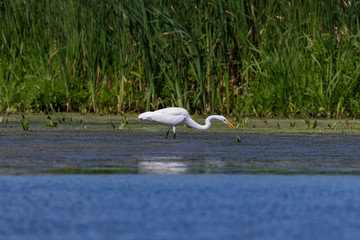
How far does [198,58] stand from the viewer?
1211 centimetres

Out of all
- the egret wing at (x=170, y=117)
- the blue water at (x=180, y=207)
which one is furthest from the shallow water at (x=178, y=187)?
the egret wing at (x=170, y=117)

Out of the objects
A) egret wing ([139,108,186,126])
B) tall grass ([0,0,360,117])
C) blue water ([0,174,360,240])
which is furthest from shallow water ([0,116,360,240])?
tall grass ([0,0,360,117])

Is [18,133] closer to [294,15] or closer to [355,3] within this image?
[294,15]

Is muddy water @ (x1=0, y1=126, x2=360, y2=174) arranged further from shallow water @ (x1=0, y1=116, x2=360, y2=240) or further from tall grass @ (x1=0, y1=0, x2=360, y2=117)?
tall grass @ (x1=0, y1=0, x2=360, y2=117)

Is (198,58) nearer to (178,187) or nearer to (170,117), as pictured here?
(170,117)

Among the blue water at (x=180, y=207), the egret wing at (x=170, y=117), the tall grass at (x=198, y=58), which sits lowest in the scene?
the blue water at (x=180, y=207)

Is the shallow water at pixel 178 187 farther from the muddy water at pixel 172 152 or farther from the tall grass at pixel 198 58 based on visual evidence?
the tall grass at pixel 198 58

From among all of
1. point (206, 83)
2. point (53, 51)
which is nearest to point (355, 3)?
point (206, 83)

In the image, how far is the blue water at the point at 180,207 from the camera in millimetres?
4059

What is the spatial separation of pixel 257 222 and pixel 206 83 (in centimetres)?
849

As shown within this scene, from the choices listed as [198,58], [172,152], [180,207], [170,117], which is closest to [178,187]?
[180,207]

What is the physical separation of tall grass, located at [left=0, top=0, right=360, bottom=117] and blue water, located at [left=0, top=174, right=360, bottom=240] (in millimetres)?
6195

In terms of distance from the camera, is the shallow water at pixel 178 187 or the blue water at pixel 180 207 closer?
the blue water at pixel 180 207

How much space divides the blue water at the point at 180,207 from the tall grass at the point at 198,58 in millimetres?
6195
